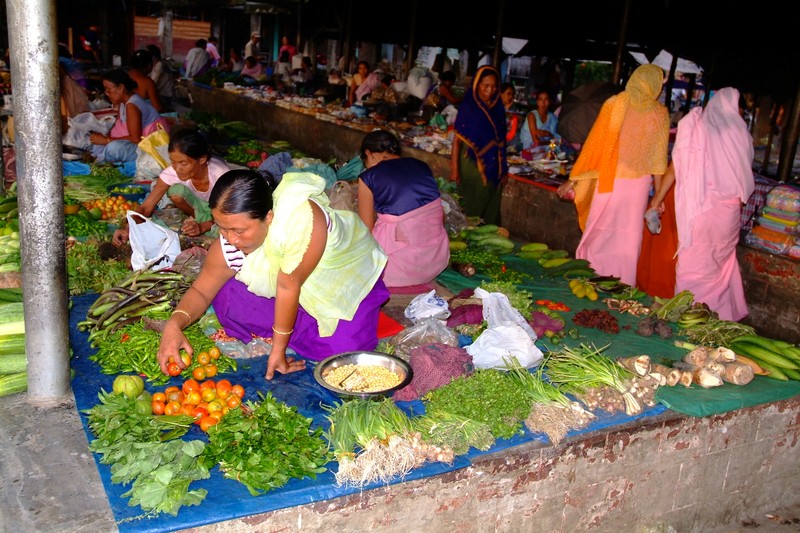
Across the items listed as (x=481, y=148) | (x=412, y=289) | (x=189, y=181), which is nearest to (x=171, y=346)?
(x=412, y=289)

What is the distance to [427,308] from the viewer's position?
4.40 meters

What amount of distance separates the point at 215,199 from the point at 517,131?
6873mm

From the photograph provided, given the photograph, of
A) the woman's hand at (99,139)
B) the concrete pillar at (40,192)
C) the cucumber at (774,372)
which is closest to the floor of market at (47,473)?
the concrete pillar at (40,192)

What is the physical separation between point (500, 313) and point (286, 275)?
1343mm

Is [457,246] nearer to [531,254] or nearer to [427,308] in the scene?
[531,254]

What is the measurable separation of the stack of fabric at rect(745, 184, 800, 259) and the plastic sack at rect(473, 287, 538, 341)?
239cm

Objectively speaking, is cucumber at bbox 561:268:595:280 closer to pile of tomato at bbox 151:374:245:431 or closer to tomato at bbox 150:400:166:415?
pile of tomato at bbox 151:374:245:431

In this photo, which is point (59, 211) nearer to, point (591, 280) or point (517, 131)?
point (591, 280)

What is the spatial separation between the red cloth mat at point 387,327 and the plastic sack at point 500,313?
1.68 ft

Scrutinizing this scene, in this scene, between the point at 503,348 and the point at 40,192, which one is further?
the point at 503,348

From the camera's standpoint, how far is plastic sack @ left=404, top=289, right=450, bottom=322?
4372 mm

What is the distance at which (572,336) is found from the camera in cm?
436

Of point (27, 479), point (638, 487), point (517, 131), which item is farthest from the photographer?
point (517, 131)

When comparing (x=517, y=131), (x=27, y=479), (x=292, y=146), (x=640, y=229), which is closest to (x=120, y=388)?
(x=27, y=479)
